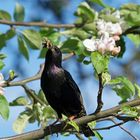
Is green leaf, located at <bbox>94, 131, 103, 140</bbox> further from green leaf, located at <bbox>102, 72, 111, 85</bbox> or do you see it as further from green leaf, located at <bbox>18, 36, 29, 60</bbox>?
green leaf, located at <bbox>18, 36, 29, 60</bbox>

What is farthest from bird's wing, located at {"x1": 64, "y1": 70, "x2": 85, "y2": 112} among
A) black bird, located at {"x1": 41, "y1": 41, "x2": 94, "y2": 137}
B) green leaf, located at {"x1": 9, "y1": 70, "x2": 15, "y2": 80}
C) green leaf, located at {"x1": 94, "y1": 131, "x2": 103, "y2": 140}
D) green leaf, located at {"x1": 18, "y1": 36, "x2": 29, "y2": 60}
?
green leaf, located at {"x1": 18, "y1": 36, "x2": 29, "y2": 60}

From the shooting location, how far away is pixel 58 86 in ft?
10.4

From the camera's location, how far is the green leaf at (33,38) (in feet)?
11.8

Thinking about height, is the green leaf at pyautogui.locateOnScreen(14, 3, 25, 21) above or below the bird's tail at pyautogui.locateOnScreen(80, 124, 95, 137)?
above

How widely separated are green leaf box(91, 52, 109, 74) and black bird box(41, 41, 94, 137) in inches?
23.8

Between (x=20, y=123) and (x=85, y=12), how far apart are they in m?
0.75

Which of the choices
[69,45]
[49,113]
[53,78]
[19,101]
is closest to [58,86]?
[53,78]

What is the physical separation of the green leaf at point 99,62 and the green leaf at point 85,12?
1.21 meters

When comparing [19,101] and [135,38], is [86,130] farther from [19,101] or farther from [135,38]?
[135,38]

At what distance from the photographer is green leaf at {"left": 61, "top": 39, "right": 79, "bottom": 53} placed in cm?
355

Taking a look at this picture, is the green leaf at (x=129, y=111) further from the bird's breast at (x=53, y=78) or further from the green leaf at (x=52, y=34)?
the green leaf at (x=52, y=34)

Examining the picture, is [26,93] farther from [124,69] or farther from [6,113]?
[124,69]

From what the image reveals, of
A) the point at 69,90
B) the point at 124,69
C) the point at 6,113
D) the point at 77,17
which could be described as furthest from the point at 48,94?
the point at 124,69

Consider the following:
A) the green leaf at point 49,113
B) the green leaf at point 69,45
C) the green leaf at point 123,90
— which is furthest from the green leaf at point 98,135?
the green leaf at point 69,45
